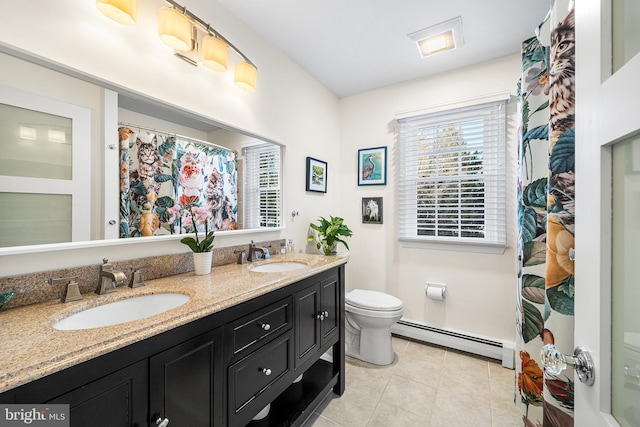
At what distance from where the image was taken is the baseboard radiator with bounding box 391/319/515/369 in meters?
2.10

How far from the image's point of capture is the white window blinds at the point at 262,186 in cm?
186

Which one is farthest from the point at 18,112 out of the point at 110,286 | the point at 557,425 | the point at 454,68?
the point at 454,68

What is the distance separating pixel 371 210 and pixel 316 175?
0.69 m

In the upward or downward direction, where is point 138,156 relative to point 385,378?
upward

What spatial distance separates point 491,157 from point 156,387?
260 cm

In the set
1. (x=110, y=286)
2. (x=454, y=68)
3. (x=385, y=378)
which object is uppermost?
(x=454, y=68)

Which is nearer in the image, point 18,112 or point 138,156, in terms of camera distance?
point 18,112

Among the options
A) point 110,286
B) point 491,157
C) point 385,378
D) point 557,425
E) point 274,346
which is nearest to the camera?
point 557,425

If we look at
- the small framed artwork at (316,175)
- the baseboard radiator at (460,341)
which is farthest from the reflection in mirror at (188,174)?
the baseboard radiator at (460,341)

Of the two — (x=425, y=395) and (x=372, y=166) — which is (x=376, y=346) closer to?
(x=425, y=395)

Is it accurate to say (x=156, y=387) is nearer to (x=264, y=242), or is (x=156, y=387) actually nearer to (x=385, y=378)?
(x=264, y=242)

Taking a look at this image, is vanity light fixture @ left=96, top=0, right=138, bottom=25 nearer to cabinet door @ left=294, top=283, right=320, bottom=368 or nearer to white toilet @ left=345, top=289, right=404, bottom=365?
cabinet door @ left=294, top=283, right=320, bottom=368

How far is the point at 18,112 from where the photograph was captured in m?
0.96

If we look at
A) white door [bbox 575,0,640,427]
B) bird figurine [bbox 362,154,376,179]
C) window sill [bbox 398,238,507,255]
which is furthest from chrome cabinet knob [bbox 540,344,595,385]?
bird figurine [bbox 362,154,376,179]
